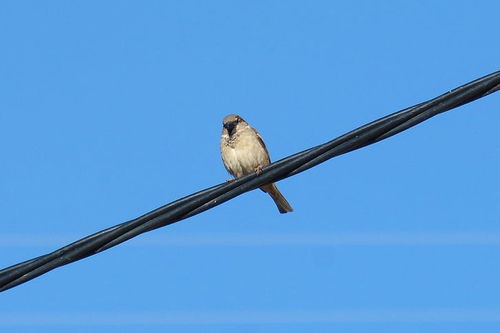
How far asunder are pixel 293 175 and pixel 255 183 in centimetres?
24

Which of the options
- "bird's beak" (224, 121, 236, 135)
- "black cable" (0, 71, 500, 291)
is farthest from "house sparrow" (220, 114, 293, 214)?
"black cable" (0, 71, 500, 291)

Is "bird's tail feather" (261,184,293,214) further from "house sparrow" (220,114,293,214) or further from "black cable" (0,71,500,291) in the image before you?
"black cable" (0,71,500,291)

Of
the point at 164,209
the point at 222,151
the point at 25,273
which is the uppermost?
the point at 222,151

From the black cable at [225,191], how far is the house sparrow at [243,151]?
5.62m

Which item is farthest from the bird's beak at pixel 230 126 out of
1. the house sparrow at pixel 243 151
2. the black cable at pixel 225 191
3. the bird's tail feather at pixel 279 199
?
the black cable at pixel 225 191

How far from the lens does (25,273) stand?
5652 mm

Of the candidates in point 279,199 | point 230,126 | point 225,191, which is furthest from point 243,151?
point 225,191

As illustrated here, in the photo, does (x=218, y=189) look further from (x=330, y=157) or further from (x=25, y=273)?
(x=25, y=273)

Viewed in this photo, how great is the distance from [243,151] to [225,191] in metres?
5.72

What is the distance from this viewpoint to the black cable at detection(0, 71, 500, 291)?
5.61 meters

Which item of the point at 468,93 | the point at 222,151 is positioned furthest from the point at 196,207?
the point at 222,151

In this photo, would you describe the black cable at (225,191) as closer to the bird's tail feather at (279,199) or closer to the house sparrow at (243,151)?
the house sparrow at (243,151)

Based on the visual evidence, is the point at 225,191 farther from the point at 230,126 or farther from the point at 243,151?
the point at 230,126

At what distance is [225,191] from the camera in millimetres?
5973
